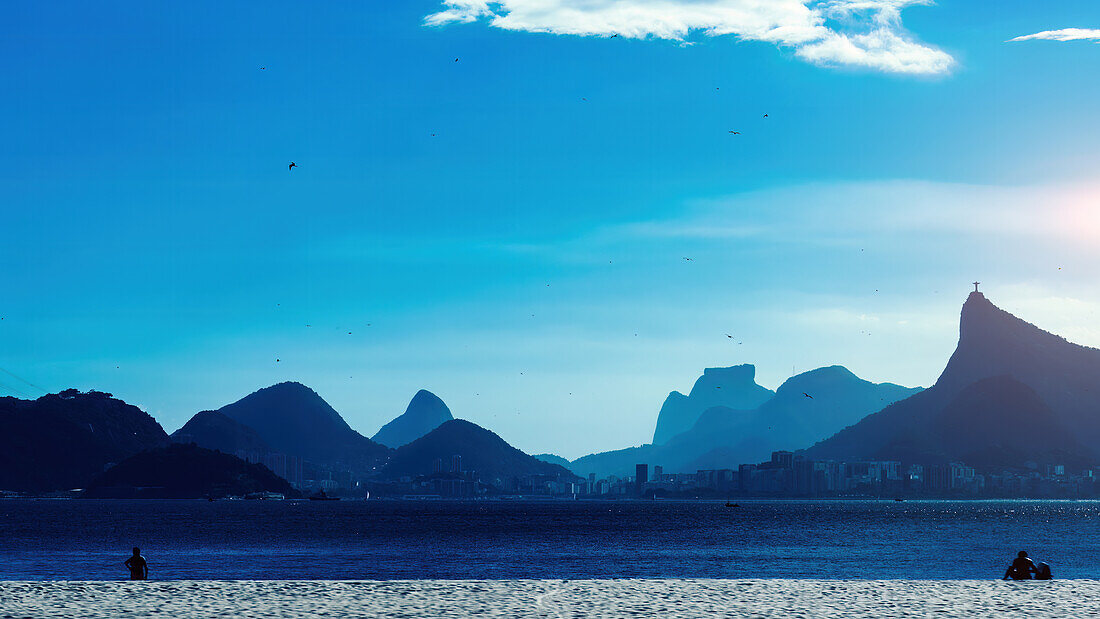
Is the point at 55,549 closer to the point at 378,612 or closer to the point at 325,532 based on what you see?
the point at 325,532

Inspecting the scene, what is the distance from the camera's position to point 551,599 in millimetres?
42688

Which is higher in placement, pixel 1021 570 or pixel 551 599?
pixel 1021 570

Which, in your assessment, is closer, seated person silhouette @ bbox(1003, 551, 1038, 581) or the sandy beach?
the sandy beach

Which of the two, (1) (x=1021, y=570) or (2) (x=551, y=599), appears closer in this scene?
(2) (x=551, y=599)

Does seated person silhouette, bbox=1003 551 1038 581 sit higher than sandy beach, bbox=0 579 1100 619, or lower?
higher

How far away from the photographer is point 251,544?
123m

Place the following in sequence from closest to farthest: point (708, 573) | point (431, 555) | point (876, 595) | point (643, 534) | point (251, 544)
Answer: point (876, 595), point (708, 573), point (431, 555), point (251, 544), point (643, 534)

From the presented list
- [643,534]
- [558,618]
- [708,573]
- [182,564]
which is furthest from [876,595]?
[643,534]

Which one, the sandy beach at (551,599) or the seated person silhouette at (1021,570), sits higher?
the seated person silhouette at (1021,570)

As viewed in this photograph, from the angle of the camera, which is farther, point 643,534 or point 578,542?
point 643,534

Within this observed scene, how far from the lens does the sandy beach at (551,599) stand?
37906 millimetres

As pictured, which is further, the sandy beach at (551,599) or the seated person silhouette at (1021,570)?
the seated person silhouette at (1021,570)

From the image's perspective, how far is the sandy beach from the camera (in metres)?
37.9

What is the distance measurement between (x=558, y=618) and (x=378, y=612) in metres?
6.21
